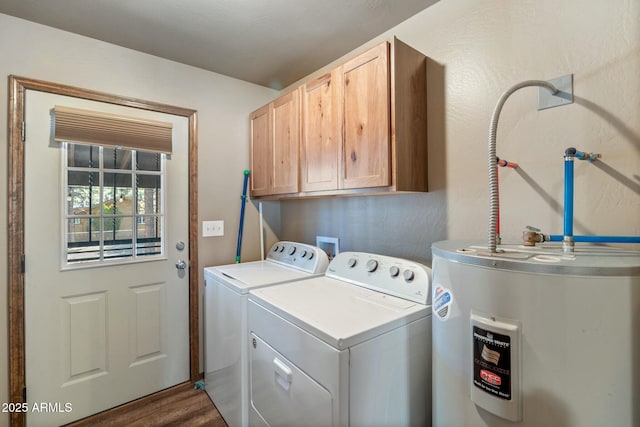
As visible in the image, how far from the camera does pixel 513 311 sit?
813 millimetres

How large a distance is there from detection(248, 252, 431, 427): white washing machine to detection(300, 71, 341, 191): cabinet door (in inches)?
22.7

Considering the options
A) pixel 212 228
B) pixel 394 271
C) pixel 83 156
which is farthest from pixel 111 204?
pixel 394 271

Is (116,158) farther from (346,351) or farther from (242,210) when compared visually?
(346,351)

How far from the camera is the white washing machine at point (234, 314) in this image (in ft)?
5.26

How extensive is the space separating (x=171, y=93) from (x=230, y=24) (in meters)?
0.73

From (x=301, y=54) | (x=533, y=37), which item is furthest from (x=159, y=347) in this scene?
(x=533, y=37)

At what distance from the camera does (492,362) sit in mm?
844

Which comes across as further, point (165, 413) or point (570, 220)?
point (165, 413)

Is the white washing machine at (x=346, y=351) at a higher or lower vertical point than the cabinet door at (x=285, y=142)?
lower

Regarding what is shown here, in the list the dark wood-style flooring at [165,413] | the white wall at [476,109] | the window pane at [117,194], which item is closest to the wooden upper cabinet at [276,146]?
the white wall at [476,109]

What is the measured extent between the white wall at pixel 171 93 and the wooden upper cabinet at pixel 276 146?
0.48 feet

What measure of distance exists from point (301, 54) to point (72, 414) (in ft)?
8.89

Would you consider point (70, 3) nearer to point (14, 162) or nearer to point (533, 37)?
point (14, 162)

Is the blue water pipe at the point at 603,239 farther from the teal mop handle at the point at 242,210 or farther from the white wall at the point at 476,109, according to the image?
→ the teal mop handle at the point at 242,210
